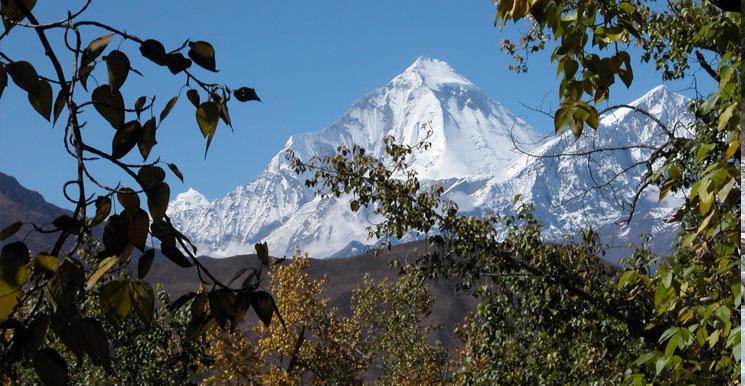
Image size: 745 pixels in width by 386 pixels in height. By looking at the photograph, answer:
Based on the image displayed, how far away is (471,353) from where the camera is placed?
10.9m

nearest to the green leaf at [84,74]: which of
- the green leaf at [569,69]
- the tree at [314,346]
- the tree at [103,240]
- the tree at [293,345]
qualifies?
the tree at [103,240]

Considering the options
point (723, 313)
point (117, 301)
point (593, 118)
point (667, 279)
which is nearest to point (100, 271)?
point (117, 301)

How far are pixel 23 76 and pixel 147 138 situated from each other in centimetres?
16

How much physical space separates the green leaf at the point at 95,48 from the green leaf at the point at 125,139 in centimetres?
10

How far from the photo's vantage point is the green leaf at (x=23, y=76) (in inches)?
38.9

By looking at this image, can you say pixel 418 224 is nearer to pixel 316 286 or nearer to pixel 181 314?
pixel 181 314

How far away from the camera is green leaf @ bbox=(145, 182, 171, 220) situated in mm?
1036

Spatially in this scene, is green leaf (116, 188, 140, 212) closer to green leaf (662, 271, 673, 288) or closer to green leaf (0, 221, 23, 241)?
green leaf (0, 221, 23, 241)

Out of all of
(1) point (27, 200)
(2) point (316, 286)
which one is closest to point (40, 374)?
(2) point (316, 286)

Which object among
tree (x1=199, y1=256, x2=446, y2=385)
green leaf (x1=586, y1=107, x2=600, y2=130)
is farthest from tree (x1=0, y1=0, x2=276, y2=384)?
tree (x1=199, y1=256, x2=446, y2=385)

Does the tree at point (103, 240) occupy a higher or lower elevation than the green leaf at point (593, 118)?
lower

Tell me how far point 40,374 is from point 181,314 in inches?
555

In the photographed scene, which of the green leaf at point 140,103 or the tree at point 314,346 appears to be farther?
the tree at point 314,346

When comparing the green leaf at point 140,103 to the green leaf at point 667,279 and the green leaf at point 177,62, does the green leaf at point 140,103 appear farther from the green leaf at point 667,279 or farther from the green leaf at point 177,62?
the green leaf at point 667,279
